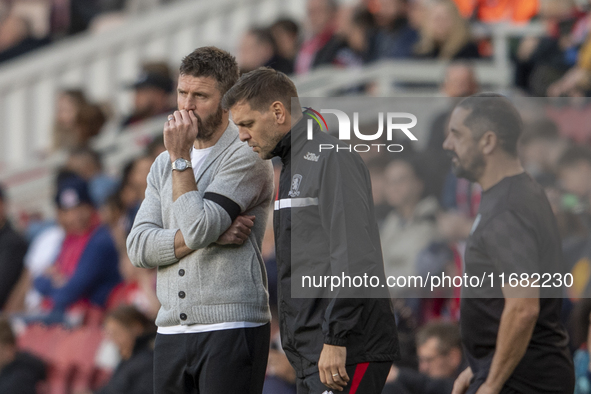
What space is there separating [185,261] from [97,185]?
5672mm

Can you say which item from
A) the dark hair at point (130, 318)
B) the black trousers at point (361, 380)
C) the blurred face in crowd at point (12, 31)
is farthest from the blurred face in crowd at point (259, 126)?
the blurred face in crowd at point (12, 31)

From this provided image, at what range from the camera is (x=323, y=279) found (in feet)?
10.7

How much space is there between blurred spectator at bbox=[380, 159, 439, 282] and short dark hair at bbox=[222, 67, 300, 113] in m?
0.55

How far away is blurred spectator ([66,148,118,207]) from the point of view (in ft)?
29.1

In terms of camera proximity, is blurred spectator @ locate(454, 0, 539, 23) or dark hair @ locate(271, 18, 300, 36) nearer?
blurred spectator @ locate(454, 0, 539, 23)

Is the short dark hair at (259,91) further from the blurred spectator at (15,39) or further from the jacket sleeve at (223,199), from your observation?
the blurred spectator at (15,39)

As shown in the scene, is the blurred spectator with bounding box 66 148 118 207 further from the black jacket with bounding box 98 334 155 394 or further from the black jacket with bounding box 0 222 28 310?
the black jacket with bounding box 98 334 155 394

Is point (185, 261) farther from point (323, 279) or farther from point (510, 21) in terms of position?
point (510, 21)

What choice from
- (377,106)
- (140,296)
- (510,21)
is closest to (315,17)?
(510,21)

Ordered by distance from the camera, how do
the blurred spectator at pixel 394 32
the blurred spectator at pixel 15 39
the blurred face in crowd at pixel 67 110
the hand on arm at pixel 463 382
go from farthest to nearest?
the blurred spectator at pixel 15 39, the blurred face in crowd at pixel 67 110, the blurred spectator at pixel 394 32, the hand on arm at pixel 463 382

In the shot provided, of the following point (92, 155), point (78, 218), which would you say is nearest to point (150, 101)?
point (92, 155)

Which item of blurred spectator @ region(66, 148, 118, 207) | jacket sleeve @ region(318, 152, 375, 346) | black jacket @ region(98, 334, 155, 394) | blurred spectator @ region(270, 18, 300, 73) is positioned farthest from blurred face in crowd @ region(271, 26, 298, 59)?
jacket sleeve @ region(318, 152, 375, 346)

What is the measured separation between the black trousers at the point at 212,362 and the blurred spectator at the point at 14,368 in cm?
403

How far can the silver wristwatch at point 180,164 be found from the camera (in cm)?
345
